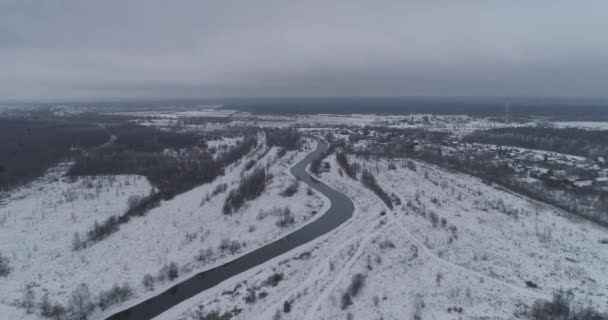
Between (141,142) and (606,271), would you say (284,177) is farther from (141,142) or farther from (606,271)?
(141,142)

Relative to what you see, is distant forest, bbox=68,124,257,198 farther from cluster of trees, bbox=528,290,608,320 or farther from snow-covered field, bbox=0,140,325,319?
cluster of trees, bbox=528,290,608,320

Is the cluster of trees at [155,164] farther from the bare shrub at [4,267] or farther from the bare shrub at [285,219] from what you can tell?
the bare shrub at [285,219]

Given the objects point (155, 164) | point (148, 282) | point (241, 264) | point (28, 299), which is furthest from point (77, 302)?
point (155, 164)

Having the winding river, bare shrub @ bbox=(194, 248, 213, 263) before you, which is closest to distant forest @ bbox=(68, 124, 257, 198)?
bare shrub @ bbox=(194, 248, 213, 263)

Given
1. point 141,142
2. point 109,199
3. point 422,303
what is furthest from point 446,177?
point 141,142

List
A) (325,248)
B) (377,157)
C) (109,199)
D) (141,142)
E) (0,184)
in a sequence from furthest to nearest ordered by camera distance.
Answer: (141,142)
(377,157)
(0,184)
(109,199)
(325,248)

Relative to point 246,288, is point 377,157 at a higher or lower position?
higher
